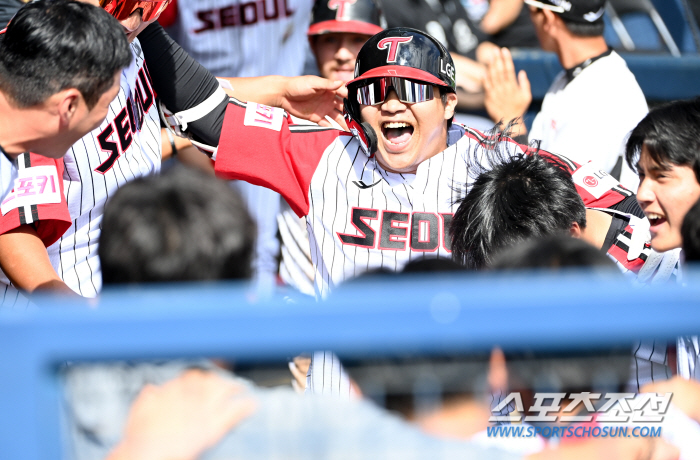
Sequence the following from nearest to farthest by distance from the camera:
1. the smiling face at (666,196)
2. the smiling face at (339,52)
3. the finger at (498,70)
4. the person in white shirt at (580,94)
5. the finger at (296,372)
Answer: the finger at (296,372)
the smiling face at (666,196)
the person in white shirt at (580,94)
the smiling face at (339,52)
the finger at (498,70)

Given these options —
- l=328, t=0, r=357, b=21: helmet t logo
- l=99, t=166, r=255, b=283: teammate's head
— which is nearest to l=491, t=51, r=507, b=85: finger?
l=328, t=0, r=357, b=21: helmet t logo

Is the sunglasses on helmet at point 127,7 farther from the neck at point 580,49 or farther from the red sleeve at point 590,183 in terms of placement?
the neck at point 580,49

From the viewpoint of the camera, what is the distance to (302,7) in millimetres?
4203

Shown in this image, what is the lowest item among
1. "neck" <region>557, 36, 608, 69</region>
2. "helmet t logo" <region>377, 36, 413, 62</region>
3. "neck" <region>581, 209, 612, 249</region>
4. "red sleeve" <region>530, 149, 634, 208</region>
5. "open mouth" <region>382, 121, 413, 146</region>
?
"neck" <region>581, 209, 612, 249</region>

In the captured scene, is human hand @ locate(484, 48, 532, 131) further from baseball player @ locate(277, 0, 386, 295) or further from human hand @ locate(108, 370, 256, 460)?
human hand @ locate(108, 370, 256, 460)

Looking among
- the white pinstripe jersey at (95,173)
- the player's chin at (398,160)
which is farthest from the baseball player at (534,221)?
the white pinstripe jersey at (95,173)

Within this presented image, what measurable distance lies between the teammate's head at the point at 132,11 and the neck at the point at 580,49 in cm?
202

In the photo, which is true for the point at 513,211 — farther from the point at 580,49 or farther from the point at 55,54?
the point at 580,49

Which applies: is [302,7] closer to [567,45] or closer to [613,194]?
[567,45]

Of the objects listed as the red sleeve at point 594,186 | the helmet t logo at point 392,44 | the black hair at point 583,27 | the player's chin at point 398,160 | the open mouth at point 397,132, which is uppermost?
the helmet t logo at point 392,44

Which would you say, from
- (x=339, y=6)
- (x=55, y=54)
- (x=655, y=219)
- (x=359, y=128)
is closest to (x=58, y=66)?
(x=55, y=54)

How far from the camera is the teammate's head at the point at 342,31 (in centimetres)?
353

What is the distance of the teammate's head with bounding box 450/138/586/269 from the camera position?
6.31 feet

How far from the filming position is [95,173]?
2.26 meters
